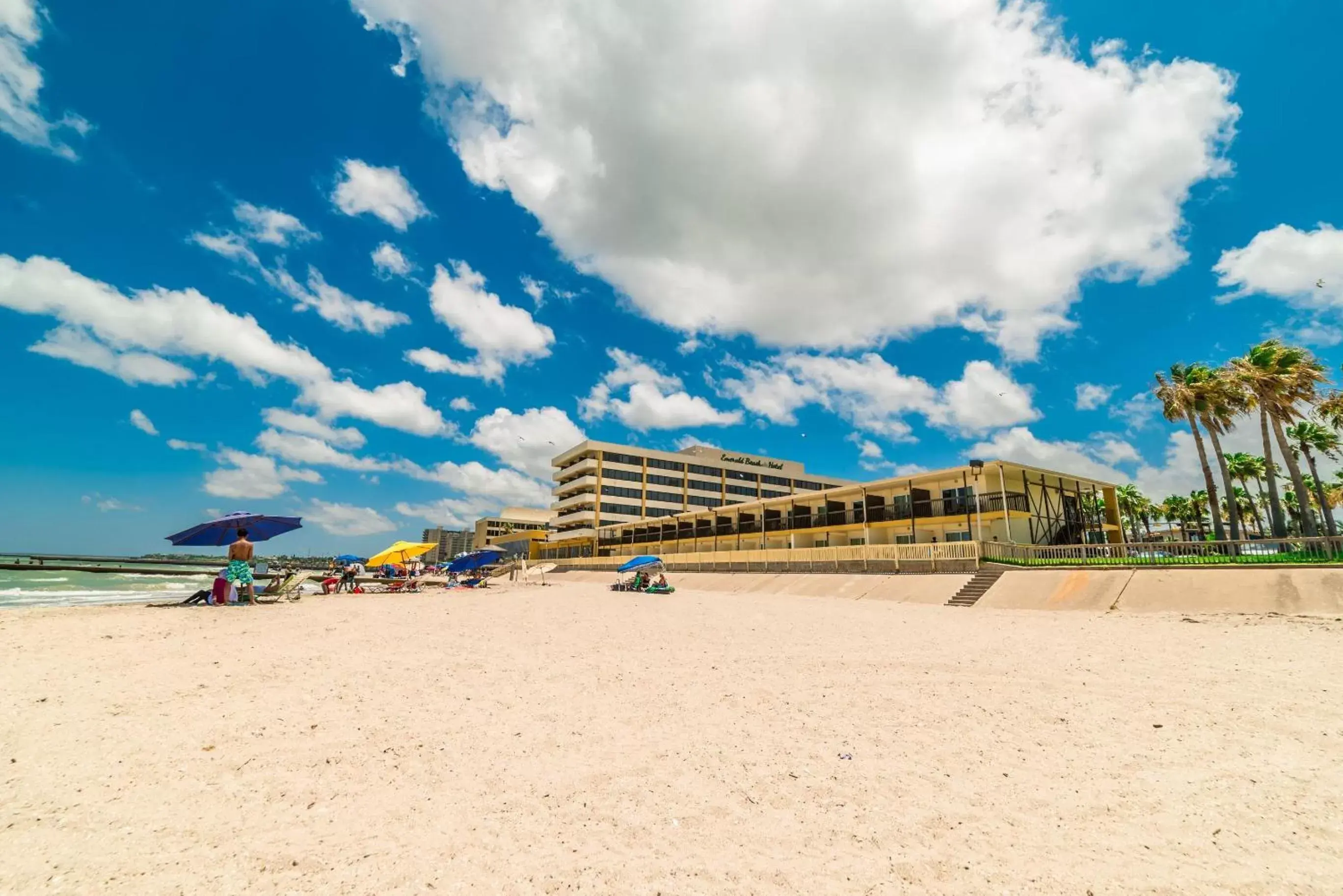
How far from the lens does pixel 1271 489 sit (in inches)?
1023

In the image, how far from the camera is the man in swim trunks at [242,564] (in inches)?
659

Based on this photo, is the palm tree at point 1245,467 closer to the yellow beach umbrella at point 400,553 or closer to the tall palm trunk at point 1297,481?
the tall palm trunk at point 1297,481

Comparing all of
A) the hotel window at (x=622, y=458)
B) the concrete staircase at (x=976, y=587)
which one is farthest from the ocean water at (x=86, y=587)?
the hotel window at (x=622, y=458)

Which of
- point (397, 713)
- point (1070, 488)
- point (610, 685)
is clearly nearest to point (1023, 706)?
point (610, 685)

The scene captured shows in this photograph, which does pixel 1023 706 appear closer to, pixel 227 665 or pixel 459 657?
pixel 459 657

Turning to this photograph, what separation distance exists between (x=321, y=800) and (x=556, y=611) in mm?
13955

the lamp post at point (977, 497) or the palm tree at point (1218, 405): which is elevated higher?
the palm tree at point (1218, 405)

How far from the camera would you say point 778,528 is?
4612 cm

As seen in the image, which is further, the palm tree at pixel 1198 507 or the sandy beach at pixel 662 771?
the palm tree at pixel 1198 507

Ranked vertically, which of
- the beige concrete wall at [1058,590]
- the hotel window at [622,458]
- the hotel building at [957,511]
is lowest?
the beige concrete wall at [1058,590]

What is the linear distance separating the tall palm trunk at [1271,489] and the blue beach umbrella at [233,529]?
3926 cm

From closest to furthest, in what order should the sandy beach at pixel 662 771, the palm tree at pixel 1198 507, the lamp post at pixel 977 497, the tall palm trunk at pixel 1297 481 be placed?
the sandy beach at pixel 662 771 < the tall palm trunk at pixel 1297 481 < the lamp post at pixel 977 497 < the palm tree at pixel 1198 507

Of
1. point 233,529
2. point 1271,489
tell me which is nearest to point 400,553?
point 233,529

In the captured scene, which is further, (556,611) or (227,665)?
(556,611)
